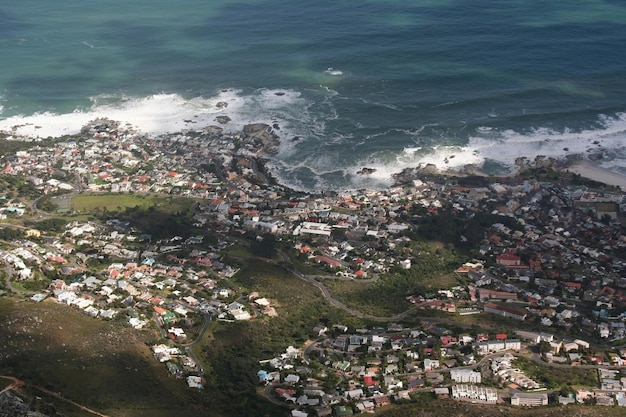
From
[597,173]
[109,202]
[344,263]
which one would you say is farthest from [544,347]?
[109,202]

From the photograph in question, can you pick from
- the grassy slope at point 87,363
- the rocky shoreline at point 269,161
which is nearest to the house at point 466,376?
the grassy slope at point 87,363

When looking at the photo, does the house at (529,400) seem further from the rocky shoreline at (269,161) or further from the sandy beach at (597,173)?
the sandy beach at (597,173)

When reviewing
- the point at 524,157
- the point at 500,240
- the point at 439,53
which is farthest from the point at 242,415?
the point at 439,53

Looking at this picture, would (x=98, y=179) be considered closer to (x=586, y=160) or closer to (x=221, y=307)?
(x=221, y=307)

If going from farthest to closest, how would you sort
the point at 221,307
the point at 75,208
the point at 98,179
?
1. the point at 98,179
2. the point at 75,208
3. the point at 221,307

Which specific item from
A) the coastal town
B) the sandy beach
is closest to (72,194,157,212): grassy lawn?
the coastal town
